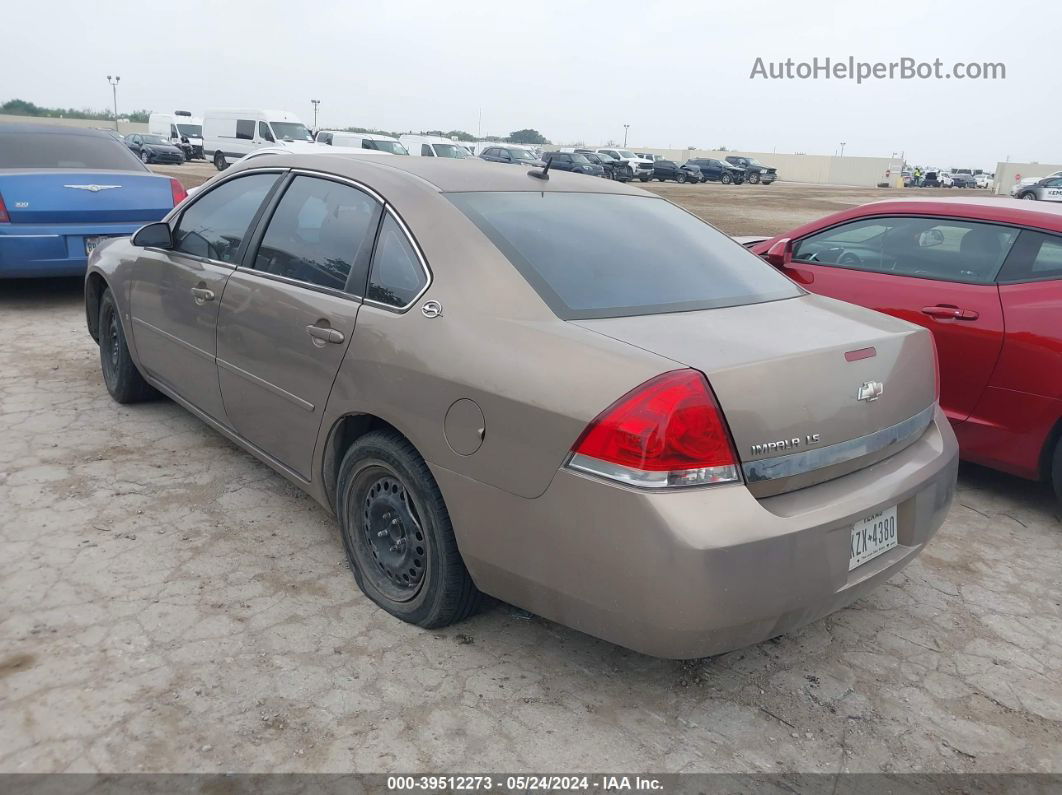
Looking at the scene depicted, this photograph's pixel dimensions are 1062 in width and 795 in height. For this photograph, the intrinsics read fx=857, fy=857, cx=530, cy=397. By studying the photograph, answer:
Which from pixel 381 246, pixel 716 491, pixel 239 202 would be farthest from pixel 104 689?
pixel 239 202

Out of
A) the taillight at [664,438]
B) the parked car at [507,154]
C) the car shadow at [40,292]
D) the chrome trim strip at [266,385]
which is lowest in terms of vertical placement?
the car shadow at [40,292]

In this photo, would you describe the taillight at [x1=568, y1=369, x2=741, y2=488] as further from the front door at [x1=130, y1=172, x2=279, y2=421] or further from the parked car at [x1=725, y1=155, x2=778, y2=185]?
the parked car at [x1=725, y1=155, x2=778, y2=185]

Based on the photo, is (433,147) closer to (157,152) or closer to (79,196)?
(157,152)

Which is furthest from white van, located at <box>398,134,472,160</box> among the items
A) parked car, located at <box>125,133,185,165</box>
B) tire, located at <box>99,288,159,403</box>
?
tire, located at <box>99,288,159,403</box>

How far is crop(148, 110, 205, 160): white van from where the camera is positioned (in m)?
45.6

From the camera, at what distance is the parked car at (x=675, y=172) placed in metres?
47.8

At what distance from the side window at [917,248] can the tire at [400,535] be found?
3.21 metres

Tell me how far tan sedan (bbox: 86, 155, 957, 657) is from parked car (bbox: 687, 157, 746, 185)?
4874 centimetres

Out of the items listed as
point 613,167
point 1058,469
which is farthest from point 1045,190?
point 1058,469

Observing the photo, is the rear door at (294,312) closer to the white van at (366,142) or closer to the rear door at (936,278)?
the rear door at (936,278)

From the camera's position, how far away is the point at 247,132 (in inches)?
1271

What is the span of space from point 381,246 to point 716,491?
4.98ft

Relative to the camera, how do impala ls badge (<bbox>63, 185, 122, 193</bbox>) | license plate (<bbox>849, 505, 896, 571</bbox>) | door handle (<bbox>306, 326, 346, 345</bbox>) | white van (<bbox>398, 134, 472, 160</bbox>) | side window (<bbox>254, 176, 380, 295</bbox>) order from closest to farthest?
1. license plate (<bbox>849, 505, 896, 571</bbox>)
2. door handle (<bbox>306, 326, 346, 345</bbox>)
3. side window (<bbox>254, 176, 380, 295</bbox>)
4. impala ls badge (<bbox>63, 185, 122, 193</bbox>)
5. white van (<bbox>398, 134, 472, 160</bbox>)

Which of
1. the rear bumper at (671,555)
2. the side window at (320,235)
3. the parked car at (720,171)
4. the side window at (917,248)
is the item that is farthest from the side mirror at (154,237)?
the parked car at (720,171)
